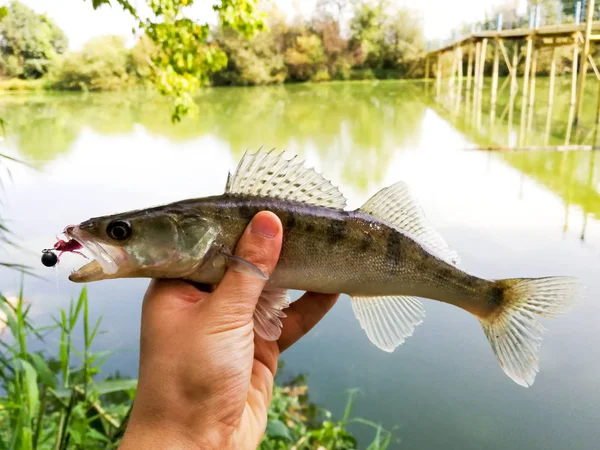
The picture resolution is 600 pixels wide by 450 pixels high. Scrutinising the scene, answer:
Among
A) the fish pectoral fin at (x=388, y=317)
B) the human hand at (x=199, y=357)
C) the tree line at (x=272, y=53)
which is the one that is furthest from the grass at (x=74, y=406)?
the tree line at (x=272, y=53)

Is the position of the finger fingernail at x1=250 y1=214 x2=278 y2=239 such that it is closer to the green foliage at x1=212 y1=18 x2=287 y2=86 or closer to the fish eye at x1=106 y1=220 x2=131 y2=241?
the fish eye at x1=106 y1=220 x2=131 y2=241

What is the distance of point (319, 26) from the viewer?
116 ft

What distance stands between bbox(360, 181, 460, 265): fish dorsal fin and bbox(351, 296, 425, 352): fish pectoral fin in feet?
0.88

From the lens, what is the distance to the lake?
4055 millimetres

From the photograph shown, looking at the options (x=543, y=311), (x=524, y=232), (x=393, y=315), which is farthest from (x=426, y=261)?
(x=524, y=232)

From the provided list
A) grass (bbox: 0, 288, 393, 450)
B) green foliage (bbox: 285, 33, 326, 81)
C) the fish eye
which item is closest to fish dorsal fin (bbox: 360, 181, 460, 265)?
the fish eye

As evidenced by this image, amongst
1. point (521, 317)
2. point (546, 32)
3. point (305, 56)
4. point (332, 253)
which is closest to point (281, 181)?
point (332, 253)

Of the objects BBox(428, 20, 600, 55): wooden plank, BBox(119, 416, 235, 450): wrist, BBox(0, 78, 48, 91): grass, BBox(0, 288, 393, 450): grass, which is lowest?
BBox(0, 288, 393, 450): grass

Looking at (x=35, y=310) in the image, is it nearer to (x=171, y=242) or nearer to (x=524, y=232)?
(x=171, y=242)

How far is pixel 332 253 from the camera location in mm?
1760

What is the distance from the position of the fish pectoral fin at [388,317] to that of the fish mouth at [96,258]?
3.11ft

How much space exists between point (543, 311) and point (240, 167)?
1.27m

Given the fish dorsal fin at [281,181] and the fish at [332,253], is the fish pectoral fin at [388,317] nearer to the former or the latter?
the fish at [332,253]

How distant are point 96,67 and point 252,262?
117 ft
